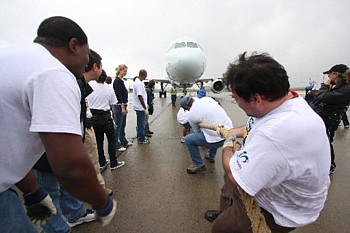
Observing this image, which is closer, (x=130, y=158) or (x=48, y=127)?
(x=48, y=127)

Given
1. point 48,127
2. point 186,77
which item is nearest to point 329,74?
point 48,127

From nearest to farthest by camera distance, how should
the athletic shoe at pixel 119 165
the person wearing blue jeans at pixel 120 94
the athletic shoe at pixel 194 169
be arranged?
1. the athletic shoe at pixel 194 169
2. the athletic shoe at pixel 119 165
3. the person wearing blue jeans at pixel 120 94

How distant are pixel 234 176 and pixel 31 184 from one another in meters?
1.34

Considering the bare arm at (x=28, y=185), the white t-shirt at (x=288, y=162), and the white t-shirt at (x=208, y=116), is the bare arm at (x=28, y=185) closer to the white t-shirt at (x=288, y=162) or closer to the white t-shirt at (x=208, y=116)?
the white t-shirt at (x=288, y=162)

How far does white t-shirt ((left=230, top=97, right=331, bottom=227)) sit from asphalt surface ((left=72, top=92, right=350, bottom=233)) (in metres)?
1.45

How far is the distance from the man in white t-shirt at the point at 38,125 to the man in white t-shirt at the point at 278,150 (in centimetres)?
79

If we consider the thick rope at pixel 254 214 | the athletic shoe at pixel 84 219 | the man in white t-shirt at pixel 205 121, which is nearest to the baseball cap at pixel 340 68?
the man in white t-shirt at pixel 205 121

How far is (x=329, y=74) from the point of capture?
12.2ft

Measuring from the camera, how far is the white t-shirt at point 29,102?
94cm

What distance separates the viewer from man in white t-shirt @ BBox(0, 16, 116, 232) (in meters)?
0.94

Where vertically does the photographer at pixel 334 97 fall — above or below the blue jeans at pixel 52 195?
above

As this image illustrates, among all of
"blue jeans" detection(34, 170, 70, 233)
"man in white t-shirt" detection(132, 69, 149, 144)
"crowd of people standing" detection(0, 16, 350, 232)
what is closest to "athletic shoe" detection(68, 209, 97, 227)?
"blue jeans" detection(34, 170, 70, 233)

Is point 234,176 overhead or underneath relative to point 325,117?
overhead

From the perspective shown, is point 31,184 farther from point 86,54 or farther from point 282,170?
point 282,170
